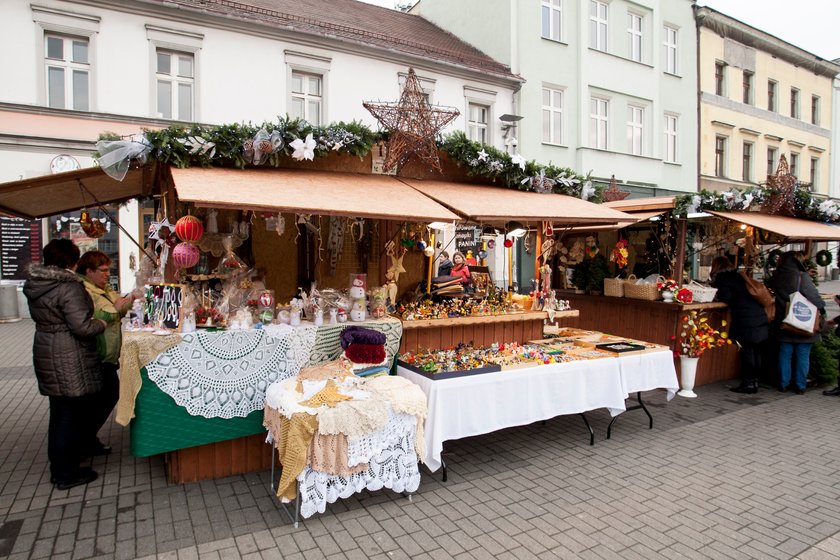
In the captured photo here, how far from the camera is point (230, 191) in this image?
362 centimetres

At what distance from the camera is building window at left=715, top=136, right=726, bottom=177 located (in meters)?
19.8

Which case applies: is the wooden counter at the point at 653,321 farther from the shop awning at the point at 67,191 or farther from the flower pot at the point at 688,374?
the shop awning at the point at 67,191

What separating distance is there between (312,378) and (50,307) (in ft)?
6.46

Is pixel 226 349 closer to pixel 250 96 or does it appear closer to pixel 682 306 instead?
pixel 682 306

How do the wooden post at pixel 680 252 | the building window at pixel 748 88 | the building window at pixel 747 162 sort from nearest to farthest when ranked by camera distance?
the wooden post at pixel 680 252 → the building window at pixel 748 88 → the building window at pixel 747 162

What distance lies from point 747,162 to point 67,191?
2354cm

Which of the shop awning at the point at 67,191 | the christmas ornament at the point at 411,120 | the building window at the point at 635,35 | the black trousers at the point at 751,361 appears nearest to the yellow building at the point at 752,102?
the building window at the point at 635,35

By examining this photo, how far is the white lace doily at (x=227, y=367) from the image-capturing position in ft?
12.2

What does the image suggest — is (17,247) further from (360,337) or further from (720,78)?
(720,78)

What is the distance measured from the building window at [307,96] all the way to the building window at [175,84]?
233 cm

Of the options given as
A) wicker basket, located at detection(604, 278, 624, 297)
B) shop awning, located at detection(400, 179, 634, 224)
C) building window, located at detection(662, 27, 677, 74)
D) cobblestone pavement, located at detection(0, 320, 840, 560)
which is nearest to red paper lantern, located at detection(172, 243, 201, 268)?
cobblestone pavement, located at detection(0, 320, 840, 560)

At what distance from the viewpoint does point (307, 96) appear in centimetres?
1298


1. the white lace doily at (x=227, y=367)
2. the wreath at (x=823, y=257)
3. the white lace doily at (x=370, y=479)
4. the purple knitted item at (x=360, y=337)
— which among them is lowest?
the white lace doily at (x=370, y=479)

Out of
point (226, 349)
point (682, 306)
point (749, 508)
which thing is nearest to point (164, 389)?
point (226, 349)
